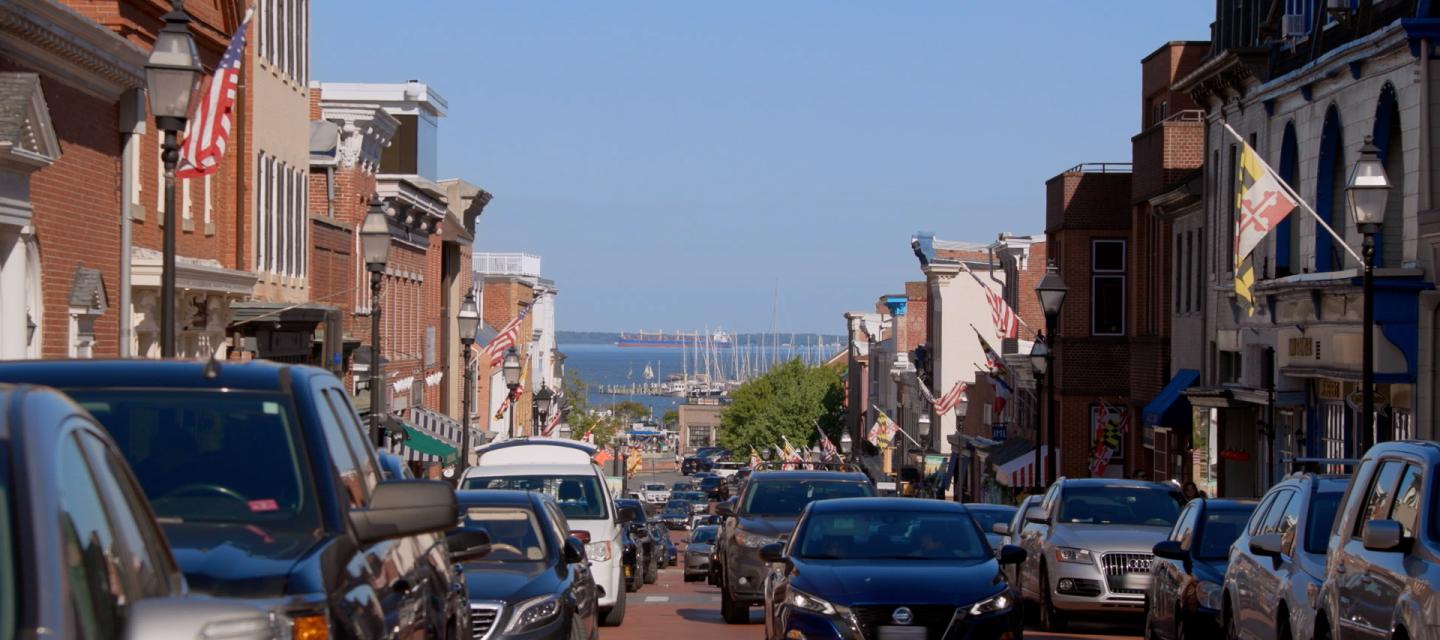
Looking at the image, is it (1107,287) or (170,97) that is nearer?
(170,97)

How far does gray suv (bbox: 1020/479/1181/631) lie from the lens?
66.6 ft

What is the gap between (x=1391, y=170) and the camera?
29641 millimetres

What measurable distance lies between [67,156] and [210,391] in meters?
17.0

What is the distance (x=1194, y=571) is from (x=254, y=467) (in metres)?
10.4

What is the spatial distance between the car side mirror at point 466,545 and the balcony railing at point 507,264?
8479 cm

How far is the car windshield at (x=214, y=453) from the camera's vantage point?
7609 mm

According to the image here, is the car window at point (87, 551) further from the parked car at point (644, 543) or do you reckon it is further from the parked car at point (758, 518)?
the parked car at point (644, 543)

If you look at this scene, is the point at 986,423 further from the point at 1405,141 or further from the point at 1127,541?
the point at 1127,541

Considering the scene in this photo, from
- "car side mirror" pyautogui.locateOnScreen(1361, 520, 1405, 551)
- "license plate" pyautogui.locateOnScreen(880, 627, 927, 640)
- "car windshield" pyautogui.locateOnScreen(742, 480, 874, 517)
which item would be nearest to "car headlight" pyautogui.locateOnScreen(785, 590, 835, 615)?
"license plate" pyautogui.locateOnScreen(880, 627, 927, 640)

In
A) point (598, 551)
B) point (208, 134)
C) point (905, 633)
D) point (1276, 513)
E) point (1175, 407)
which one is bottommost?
point (598, 551)

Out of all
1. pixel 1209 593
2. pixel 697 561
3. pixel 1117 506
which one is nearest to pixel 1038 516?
pixel 1117 506

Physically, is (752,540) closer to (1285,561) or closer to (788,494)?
(788,494)

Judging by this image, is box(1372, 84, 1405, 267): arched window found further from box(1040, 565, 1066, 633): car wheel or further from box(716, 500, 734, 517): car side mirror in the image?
box(716, 500, 734, 517): car side mirror

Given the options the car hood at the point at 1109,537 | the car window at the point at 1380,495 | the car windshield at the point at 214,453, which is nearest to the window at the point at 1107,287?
the car hood at the point at 1109,537
